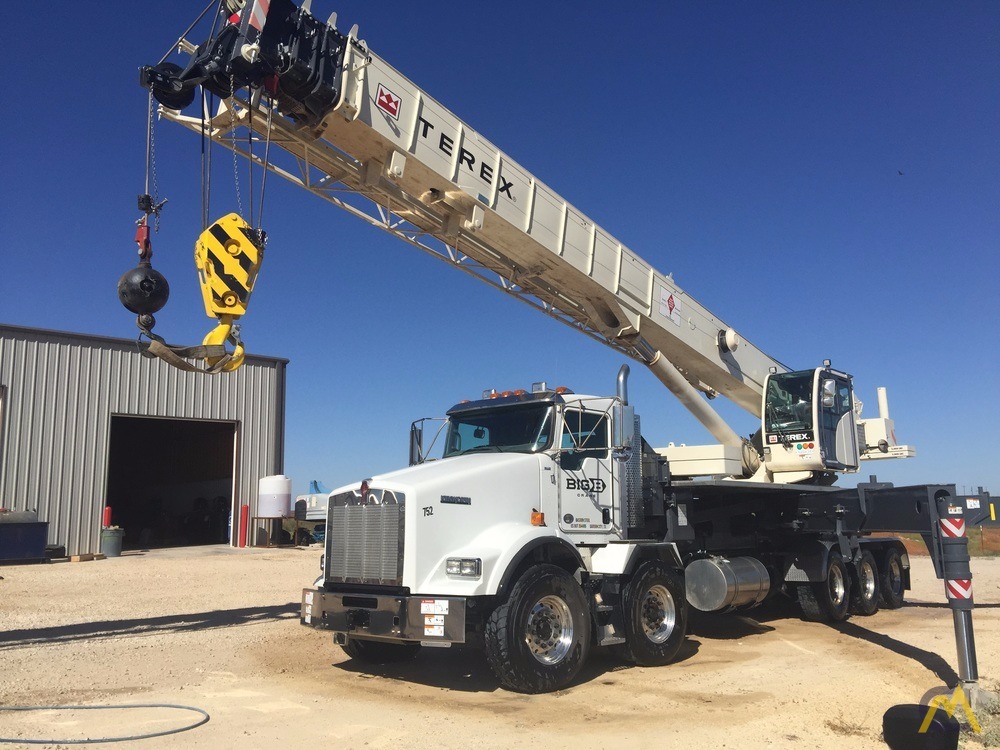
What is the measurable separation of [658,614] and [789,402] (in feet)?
15.8

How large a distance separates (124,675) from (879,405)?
11953 mm

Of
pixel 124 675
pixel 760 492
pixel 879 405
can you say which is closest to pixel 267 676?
pixel 124 675

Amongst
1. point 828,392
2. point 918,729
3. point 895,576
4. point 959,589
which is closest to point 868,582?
point 895,576

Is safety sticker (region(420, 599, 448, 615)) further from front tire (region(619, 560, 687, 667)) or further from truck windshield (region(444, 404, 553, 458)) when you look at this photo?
front tire (region(619, 560, 687, 667))

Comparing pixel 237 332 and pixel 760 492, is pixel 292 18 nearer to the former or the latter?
pixel 237 332

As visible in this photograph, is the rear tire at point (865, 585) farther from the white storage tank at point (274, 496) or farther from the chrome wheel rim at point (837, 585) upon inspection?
the white storage tank at point (274, 496)

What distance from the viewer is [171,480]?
35969 mm

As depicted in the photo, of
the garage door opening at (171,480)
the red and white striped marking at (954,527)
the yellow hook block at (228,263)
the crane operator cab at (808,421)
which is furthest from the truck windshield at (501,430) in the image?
the garage door opening at (171,480)

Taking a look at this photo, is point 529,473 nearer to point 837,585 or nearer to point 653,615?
point 653,615

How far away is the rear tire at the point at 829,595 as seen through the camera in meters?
12.3

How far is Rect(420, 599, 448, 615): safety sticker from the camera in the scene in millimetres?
7070

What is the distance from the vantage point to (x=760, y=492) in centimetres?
1184

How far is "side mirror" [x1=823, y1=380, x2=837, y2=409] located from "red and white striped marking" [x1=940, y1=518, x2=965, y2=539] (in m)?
4.16

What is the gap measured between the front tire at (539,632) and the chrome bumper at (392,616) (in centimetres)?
43
